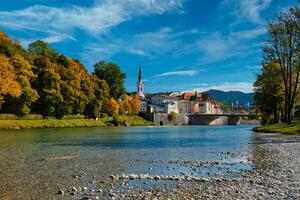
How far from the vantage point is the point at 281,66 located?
64.2m

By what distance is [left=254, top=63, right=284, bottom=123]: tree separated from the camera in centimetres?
7181

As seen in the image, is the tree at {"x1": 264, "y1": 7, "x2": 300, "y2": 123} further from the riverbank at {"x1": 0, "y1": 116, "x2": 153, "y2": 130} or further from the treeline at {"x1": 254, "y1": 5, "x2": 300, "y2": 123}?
the riverbank at {"x1": 0, "y1": 116, "x2": 153, "y2": 130}

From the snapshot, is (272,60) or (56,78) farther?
(56,78)

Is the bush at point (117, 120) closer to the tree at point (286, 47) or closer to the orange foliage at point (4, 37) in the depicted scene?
the orange foliage at point (4, 37)

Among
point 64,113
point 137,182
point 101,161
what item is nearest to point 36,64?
point 64,113

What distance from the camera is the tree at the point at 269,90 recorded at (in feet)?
236

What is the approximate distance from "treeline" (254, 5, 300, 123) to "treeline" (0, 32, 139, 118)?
49.9 metres

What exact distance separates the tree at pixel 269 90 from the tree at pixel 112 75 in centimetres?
7989

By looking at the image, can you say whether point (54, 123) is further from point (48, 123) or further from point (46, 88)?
point (46, 88)

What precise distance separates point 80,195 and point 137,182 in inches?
127

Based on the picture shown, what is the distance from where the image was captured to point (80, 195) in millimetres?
12992

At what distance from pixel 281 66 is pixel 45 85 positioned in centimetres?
6145

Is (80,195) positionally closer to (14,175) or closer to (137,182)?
(137,182)

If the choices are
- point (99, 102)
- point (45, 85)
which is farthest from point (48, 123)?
point (99, 102)
